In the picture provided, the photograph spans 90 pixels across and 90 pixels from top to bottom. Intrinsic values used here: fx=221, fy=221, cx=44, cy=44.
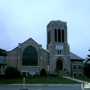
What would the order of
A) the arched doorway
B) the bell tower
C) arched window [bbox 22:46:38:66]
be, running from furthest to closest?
the arched doorway → the bell tower → arched window [bbox 22:46:38:66]

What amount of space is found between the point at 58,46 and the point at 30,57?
10111 millimetres

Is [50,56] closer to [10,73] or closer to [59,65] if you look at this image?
[59,65]

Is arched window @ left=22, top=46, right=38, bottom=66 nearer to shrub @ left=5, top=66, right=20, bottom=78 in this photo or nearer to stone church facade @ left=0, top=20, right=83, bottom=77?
stone church facade @ left=0, top=20, right=83, bottom=77

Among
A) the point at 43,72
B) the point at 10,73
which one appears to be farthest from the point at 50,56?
the point at 10,73

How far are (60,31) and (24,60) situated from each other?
15.1 meters

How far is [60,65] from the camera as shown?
230 feet

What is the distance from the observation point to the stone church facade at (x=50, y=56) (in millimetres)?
66062

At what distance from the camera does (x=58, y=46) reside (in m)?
70.6

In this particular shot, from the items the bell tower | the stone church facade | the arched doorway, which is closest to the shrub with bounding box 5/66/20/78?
the stone church facade

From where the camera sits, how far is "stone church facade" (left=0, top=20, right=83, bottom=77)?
217 feet

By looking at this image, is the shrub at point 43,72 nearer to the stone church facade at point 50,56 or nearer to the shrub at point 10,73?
the stone church facade at point 50,56

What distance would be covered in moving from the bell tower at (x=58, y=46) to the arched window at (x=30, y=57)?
5029mm

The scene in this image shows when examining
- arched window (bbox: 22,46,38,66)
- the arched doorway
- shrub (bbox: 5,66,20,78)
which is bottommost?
shrub (bbox: 5,66,20,78)

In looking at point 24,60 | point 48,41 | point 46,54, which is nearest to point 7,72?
point 24,60
